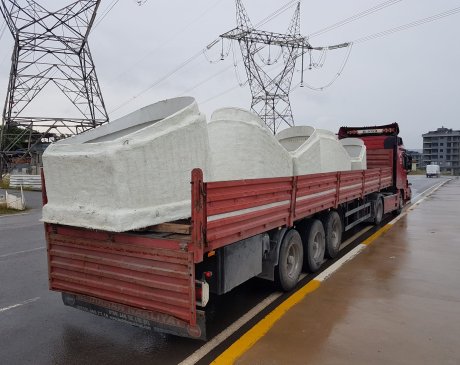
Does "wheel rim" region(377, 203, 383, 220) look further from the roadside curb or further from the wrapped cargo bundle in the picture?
the wrapped cargo bundle

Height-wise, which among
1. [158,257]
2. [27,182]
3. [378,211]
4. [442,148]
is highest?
[442,148]

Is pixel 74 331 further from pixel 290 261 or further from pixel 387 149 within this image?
pixel 387 149

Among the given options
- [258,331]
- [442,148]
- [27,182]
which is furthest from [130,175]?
[442,148]

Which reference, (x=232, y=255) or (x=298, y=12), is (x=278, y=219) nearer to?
(x=232, y=255)

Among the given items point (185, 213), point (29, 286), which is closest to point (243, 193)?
point (185, 213)

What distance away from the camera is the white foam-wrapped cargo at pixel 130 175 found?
363 cm

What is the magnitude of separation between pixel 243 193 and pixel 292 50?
1341 inches

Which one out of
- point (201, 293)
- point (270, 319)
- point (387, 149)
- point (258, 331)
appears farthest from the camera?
point (387, 149)

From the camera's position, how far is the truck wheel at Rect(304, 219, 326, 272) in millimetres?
6250

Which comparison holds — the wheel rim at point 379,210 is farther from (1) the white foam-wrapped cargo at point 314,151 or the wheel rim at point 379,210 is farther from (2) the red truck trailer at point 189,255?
(2) the red truck trailer at point 189,255

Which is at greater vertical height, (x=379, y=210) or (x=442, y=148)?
(x=442, y=148)

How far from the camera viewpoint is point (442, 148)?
127 m

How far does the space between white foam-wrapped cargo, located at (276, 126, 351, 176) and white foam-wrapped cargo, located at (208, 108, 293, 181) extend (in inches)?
40.8

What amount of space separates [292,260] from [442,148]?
13941 cm
